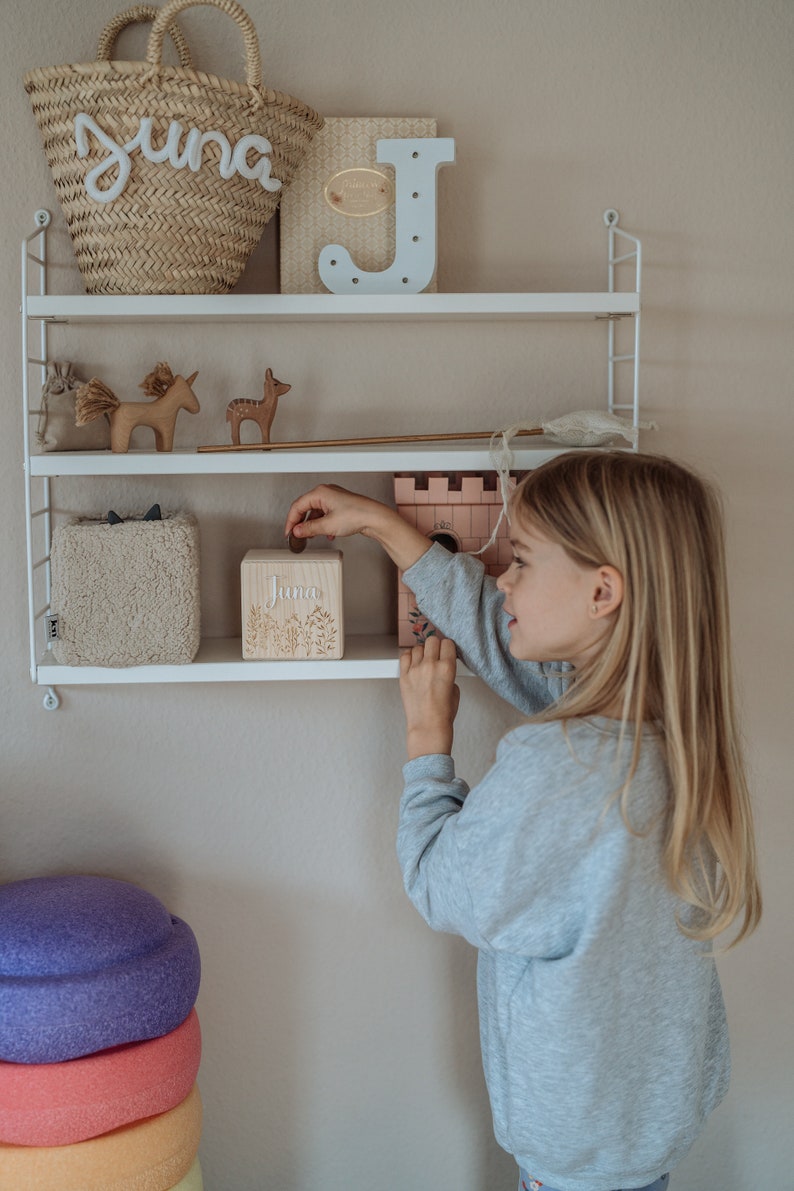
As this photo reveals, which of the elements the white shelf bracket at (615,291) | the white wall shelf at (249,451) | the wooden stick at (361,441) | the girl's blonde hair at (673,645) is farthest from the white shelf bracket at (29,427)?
the white shelf bracket at (615,291)

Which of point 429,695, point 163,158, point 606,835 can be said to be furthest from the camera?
point 429,695

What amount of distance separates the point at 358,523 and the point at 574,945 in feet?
1.78

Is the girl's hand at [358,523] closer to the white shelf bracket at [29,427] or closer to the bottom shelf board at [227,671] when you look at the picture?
the bottom shelf board at [227,671]

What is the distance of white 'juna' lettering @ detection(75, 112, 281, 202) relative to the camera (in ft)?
3.94

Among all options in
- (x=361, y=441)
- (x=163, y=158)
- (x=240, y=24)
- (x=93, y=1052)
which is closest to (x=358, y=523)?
(x=361, y=441)

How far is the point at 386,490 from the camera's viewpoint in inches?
58.7

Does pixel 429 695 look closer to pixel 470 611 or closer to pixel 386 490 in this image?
pixel 470 611

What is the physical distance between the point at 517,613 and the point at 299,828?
0.54 metres

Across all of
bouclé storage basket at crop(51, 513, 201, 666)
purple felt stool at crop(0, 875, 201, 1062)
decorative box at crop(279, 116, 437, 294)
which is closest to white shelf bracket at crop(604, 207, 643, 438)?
decorative box at crop(279, 116, 437, 294)

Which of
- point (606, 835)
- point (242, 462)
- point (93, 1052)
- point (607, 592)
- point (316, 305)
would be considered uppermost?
point (316, 305)

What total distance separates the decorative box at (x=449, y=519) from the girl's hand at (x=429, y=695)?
5 centimetres

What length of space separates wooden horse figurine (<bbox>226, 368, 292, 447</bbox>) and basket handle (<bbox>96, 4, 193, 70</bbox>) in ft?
1.32

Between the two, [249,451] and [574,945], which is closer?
[574,945]

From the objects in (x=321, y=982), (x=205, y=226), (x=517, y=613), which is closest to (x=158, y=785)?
(x=321, y=982)
